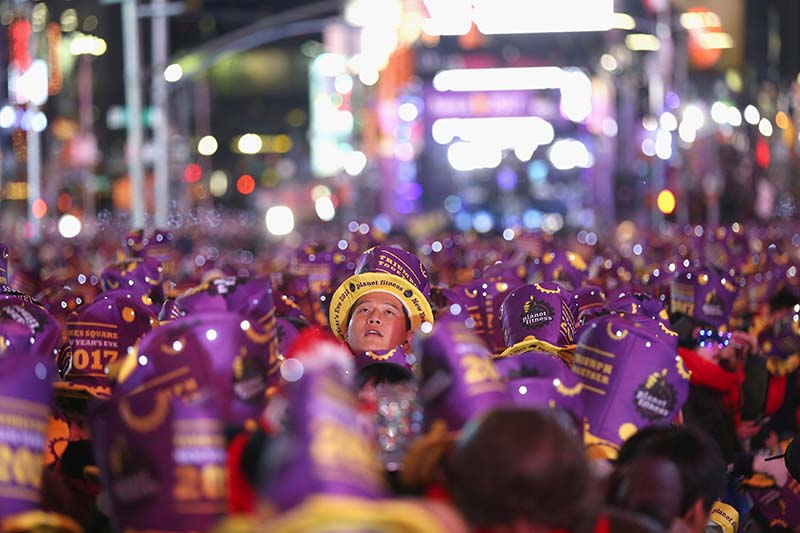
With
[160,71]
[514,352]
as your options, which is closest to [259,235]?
[160,71]

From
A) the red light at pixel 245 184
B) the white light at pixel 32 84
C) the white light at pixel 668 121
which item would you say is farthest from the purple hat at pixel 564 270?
the red light at pixel 245 184

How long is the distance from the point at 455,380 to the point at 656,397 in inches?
50.1

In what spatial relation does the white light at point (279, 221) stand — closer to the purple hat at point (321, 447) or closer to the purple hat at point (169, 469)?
the purple hat at point (169, 469)

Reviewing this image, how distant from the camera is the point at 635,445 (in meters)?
5.11

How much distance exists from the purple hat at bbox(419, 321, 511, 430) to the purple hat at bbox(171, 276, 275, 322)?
54.6 inches

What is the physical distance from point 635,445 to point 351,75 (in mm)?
57202

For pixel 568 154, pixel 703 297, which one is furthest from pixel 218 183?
pixel 703 297

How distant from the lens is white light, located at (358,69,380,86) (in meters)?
53.0

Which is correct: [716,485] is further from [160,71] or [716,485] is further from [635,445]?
[160,71]

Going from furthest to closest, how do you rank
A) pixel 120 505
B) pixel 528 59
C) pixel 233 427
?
pixel 528 59
pixel 233 427
pixel 120 505

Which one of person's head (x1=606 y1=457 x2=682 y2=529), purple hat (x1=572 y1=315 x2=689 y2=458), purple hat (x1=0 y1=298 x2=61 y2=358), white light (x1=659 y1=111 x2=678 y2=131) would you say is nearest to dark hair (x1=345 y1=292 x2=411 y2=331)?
purple hat (x1=0 y1=298 x2=61 y2=358)

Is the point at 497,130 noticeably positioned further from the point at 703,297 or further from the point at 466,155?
the point at 703,297

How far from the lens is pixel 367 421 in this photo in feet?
14.5

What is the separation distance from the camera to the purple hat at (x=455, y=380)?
14.2ft
